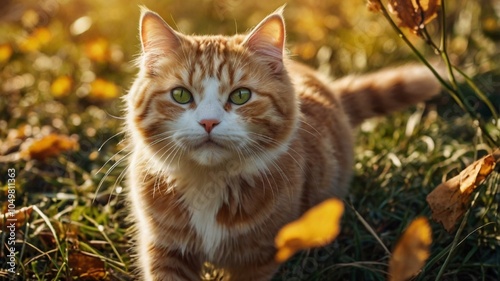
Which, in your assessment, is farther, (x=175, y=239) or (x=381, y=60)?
(x=381, y=60)

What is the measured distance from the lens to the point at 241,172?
6.18 ft

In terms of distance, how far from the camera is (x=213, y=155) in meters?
1.75

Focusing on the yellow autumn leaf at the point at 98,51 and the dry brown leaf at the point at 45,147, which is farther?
the yellow autumn leaf at the point at 98,51

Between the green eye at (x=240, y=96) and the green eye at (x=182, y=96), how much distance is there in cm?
13

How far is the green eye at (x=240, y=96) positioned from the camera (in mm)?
1821

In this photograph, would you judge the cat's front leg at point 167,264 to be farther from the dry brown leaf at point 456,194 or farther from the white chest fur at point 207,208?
the dry brown leaf at point 456,194

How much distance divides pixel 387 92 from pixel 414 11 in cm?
90

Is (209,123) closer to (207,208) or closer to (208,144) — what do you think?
(208,144)

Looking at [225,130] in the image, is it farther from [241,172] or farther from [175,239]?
[175,239]

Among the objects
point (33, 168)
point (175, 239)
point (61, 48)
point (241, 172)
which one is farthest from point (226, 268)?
point (61, 48)

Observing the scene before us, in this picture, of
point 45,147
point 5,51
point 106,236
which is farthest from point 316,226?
point 5,51

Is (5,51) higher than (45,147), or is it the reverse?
(5,51)

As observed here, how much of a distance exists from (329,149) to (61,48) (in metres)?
2.21

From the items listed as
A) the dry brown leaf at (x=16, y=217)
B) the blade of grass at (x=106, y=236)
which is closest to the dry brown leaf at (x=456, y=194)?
the blade of grass at (x=106, y=236)
